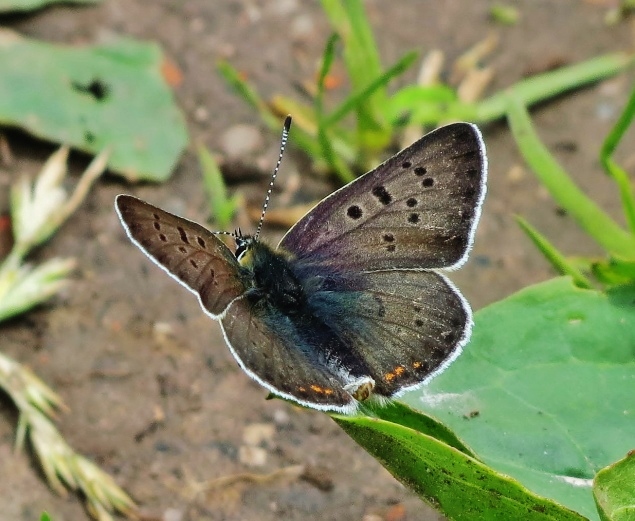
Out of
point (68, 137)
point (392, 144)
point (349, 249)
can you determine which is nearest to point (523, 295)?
point (349, 249)

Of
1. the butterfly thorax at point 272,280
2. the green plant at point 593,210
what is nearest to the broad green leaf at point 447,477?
the butterfly thorax at point 272,280

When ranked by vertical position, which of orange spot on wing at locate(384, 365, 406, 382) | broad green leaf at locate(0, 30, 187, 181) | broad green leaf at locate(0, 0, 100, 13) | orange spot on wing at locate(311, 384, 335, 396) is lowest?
orange spot on wing at locate(384, 365, 406, 382)

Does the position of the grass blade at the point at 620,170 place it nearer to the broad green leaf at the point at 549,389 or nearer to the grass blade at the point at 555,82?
the broad green leaf at the point at 549,389

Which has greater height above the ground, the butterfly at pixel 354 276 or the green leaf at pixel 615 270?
the butterfly at pixel 354 276

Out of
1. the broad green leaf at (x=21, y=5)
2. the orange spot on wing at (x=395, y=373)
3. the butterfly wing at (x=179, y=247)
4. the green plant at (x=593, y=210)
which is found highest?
the broad green leaf at (x=21, y=5)

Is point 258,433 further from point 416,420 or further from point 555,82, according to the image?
point 555,82

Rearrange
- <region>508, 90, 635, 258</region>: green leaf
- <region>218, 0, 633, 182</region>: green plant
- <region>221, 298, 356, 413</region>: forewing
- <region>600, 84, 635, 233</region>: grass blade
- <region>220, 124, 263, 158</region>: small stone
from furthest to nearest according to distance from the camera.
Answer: <region>220, 124, 263, 158</region>: small stone
<region>218, 0, 633, 182</region>: green plant
<region>508, 90, 635, 258</region>: green leaf
<region>600, 84, 635, 233</region>: grass blade
<region>221, 298, 356, 413</region>: forewing

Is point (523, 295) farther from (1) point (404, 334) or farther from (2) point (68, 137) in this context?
(2) point (68, 137)

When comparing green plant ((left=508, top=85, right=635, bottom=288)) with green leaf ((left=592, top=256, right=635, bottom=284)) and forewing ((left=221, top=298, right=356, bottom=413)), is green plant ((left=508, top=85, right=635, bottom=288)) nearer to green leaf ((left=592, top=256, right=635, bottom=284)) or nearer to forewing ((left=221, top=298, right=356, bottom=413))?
green leaf ((left=592, top=256, right=635, bottom=284))

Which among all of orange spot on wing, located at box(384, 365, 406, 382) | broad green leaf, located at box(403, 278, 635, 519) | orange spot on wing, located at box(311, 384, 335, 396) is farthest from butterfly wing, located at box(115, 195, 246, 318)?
broad green leaf, located at box(403, 278, 635, 519)
